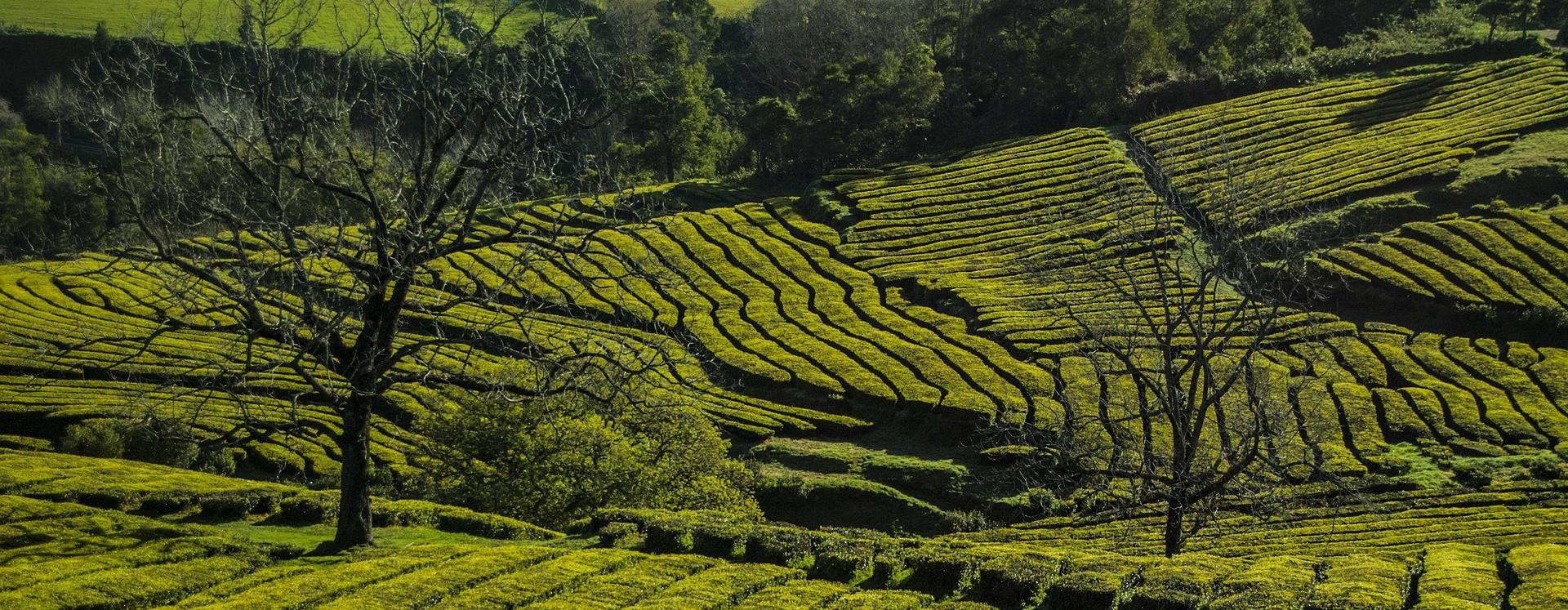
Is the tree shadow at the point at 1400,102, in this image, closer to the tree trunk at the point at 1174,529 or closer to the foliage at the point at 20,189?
the tree trunk at the point at 1174,529

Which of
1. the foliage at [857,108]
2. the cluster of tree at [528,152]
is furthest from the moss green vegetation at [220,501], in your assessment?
the foliage at [857,108]

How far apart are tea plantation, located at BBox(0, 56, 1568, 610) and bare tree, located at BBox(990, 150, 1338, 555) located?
1.54ft

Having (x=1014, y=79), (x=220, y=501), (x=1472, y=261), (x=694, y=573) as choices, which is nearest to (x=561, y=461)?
(x=220, y=501)

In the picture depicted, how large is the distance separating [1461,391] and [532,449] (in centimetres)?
3208

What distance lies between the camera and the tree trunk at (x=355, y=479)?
1978 centimetres

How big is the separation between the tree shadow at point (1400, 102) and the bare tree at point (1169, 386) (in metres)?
15.8

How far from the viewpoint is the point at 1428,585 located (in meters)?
16.1

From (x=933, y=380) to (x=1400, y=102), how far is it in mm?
44705

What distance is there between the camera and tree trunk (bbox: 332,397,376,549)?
19781mm

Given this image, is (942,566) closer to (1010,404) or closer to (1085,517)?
(1085,517)

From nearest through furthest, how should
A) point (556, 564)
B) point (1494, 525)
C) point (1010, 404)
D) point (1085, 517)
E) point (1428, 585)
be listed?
point (1428, 585)
point (556, 564)
point (1494, 525)
point (1085, 517)
point (1010, 404)

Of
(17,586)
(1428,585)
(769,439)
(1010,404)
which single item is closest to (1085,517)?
(1010,404)

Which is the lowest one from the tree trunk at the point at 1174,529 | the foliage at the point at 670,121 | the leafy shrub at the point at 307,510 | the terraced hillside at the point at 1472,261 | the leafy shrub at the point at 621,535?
the tree trunk at the point at 1174,529

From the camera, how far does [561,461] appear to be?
29.8 metres
